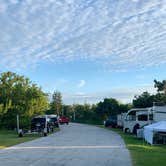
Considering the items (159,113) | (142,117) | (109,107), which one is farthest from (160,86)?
(159,113)

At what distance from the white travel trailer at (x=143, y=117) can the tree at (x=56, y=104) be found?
68.0 meters

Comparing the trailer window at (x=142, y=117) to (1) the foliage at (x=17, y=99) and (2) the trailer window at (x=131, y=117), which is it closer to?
(2) the trailer window at (x=131, y=117)

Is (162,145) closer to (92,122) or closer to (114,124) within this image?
(114,124)

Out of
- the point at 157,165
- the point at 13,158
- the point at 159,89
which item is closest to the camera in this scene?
the point at 157,165

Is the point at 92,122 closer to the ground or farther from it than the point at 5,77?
closer to the ground

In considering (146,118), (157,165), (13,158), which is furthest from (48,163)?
(146,118)

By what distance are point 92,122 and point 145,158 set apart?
6601cm

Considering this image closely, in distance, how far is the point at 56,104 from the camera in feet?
397

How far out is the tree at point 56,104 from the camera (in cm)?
11675

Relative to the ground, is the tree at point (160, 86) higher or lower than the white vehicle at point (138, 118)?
higher

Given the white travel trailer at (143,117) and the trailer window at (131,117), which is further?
the trailer window at (131,117)

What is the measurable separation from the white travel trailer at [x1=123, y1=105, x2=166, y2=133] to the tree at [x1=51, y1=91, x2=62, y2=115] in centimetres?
6803

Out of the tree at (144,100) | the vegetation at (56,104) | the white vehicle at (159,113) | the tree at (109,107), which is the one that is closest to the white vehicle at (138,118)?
the white vehicle at (159,113)

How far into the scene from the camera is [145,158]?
19141 millimetres
